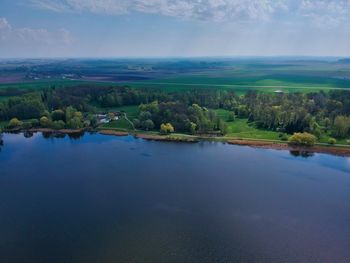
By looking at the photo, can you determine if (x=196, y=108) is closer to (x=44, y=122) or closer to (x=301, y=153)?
(x=301, y=153)

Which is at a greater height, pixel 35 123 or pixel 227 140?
pixel 35 123

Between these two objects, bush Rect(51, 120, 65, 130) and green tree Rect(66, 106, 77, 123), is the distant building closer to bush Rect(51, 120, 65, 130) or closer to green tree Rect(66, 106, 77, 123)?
green tree Rect(66, 106, 77, 123)

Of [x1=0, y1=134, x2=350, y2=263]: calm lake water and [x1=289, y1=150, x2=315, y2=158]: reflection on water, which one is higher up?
[x1=0, y1=134, x2=350, y2=263]: calm lake water

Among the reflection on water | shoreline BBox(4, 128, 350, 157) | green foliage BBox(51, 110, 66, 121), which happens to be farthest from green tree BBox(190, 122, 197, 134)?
green foliage BBox(51, 110, 66, 121)

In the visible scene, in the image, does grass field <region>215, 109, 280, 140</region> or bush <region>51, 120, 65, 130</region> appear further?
bush <region>51, 120, 65, 130</region>

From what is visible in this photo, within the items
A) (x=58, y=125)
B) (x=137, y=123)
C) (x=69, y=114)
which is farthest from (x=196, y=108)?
(x=58, y=125)

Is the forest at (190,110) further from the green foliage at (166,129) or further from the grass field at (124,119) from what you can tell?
the grass field at (124,119)

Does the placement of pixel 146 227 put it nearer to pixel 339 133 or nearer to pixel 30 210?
pixel 30 210
